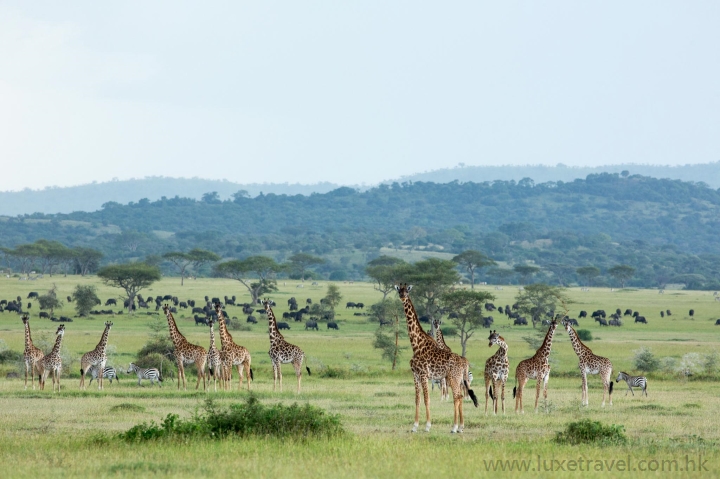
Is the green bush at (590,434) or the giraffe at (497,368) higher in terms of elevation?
the giraffe at (497,368)

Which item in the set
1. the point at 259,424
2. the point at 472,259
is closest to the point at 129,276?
the point at 472,259

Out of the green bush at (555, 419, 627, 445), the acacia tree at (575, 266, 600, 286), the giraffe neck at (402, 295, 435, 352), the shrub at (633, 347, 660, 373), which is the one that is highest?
the giraffe neck at (402, 295, 435, 352)

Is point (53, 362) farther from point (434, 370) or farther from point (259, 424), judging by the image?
point (434, 370)

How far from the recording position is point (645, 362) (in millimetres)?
33531

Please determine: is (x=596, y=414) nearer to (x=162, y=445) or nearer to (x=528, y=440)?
(x=528, y=440)

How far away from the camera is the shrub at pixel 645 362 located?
109 feet

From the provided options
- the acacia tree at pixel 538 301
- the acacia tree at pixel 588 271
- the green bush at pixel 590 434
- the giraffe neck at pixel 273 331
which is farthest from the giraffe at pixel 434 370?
the acacia tree at pixel 588 271

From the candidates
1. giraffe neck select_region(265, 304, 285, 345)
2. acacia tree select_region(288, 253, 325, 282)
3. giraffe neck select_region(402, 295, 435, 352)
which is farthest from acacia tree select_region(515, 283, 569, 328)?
acacia tree select_region(288, 253, 325, 282)

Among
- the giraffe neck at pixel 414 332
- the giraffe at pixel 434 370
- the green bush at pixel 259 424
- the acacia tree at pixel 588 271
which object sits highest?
the giraffe neck at pixel 414 332

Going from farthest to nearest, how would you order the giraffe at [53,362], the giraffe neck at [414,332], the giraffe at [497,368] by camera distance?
the giraffe at [53,362], the giraffe at [497,368], the giraffe neck at [414,332]

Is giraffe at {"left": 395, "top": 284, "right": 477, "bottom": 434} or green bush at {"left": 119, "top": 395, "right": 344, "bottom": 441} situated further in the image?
giraffe at {"left": 395, "top": 284, "right": 477, "bottom": 434}

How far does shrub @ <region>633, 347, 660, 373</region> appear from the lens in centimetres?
3334

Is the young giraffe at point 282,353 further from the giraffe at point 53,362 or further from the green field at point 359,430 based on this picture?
the giraffe at point 53,362

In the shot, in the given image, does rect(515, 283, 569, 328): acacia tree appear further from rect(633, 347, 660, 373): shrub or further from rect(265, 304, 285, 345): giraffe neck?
rect(265, 304, 285, 345): giraffe neck
